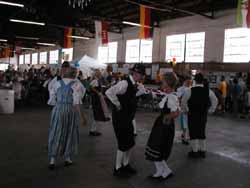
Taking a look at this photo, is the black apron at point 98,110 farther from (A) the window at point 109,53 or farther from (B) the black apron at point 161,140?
(A) the window at point 109,53

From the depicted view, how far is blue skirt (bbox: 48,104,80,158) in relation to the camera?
3.85m

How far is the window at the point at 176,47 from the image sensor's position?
15.6 meters

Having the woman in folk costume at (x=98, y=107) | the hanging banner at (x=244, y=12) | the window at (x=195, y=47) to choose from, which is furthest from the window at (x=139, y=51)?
the woman in folk costume at (x=98, y=107)

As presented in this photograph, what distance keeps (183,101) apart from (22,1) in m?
11.2

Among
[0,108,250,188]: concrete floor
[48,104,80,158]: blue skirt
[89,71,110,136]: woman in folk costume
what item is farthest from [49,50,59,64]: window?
[48,104,80,158]: blue skirt

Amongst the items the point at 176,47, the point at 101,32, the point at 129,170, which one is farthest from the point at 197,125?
the point at 101,32

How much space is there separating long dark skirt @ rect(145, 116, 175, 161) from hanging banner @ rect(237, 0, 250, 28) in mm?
7789

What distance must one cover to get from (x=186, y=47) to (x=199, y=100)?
10990 mm

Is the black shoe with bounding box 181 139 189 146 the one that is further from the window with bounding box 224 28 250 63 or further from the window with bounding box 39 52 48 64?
the window with bounding box 39 52 48 64

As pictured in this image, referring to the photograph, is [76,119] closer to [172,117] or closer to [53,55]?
[172,117]

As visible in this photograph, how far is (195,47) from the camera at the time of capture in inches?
586

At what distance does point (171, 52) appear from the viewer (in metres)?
16.2

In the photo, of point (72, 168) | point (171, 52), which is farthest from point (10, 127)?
point (171, 52)

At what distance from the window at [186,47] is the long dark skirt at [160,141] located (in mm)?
11500
